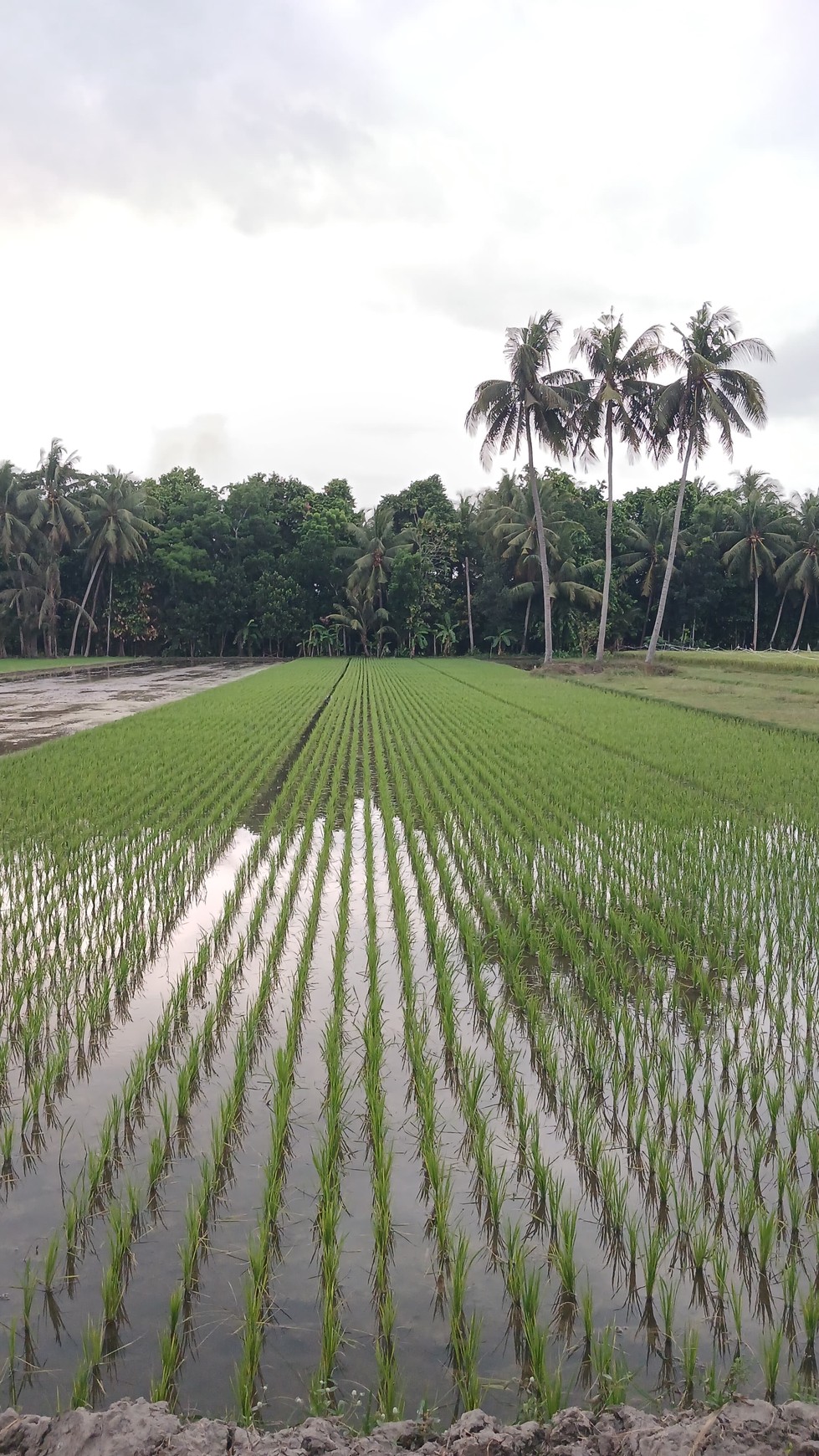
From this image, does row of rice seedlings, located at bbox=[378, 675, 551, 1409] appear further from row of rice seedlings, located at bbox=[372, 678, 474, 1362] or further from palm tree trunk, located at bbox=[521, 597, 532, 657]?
palm tree trunk, located at bbox=[521, 597, 532, 657]

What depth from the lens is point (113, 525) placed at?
127 ft

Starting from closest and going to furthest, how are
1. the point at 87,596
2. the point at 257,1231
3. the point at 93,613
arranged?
1. the point at 257,1231
2. the point at 87,596
3. the point at 93,613

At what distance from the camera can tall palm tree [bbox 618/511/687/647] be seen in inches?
1671

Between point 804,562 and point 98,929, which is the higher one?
point 804,562

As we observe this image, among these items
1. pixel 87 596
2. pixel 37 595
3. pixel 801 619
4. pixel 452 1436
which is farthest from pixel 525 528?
pixel 452 1436

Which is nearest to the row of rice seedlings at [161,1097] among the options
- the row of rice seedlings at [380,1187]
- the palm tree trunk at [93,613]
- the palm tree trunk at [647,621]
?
the row of rice seedlings at [380,1187]

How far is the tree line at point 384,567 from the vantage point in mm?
39188

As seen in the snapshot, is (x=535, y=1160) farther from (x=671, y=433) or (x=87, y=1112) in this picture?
(x=671, y=433)

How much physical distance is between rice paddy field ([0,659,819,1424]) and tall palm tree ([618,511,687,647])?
119 feet

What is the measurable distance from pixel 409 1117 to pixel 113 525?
38.6 m

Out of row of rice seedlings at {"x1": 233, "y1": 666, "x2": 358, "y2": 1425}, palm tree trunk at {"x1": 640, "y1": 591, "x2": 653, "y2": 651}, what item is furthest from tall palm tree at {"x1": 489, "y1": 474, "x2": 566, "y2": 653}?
row of rice seedlings at {"x1": 233, "y1": 666, "x2": 358, "y2": 1425}

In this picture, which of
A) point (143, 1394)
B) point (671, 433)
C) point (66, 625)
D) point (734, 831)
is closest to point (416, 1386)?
point (143, 1394)

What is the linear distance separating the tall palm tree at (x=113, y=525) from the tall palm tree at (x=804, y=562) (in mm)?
27517

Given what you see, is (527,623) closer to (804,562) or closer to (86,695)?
(804,562)
